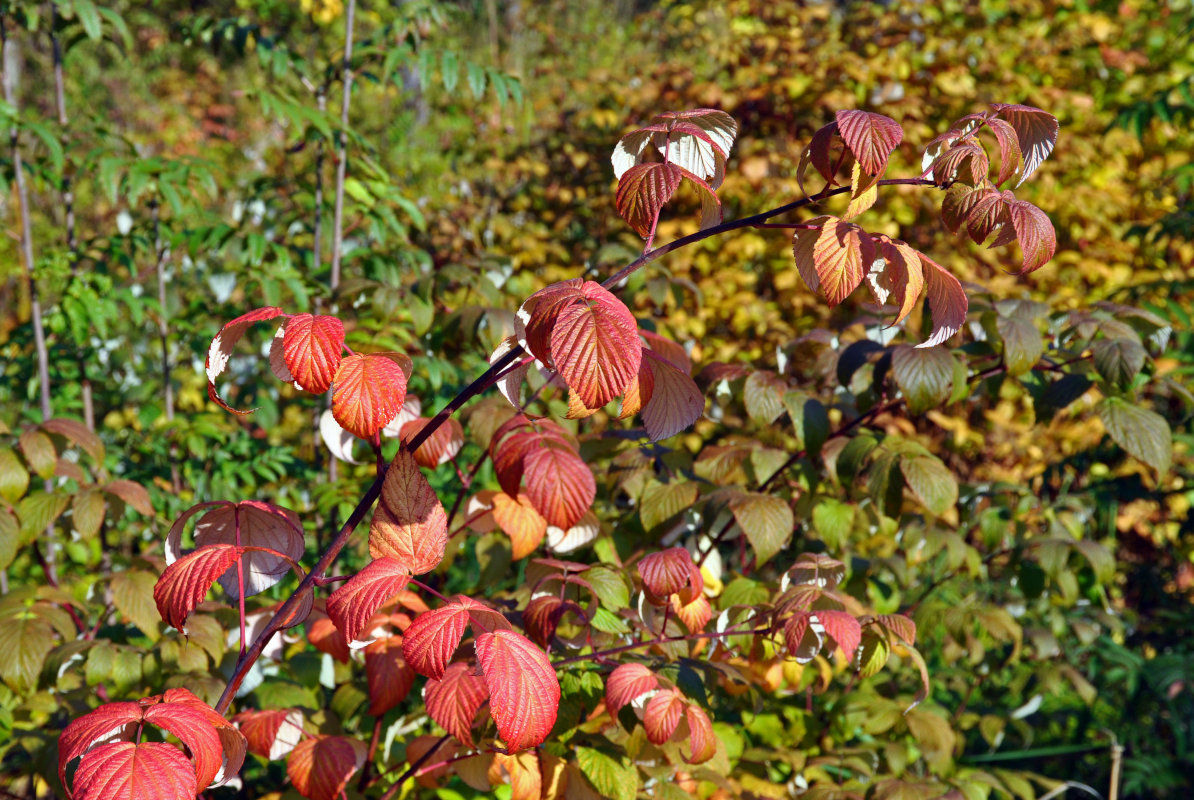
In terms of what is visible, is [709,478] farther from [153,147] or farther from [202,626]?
[153,147]

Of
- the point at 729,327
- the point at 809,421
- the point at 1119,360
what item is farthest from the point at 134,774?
the point at 729,327

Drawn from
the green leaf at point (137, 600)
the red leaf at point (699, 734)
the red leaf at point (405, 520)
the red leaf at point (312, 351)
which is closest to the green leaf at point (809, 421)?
the red leaf at point (699, 734)

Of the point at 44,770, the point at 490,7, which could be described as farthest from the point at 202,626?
the point at 490,7

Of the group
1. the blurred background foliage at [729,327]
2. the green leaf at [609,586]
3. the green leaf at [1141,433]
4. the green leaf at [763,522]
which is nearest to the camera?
the green leaf at [609,586]

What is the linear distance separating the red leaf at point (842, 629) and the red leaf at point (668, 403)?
0.31m

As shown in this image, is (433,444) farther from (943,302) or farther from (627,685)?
(943,302)

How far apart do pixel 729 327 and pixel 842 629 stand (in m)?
2.60

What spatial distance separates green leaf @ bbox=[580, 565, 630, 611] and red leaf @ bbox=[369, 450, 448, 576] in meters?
0.32

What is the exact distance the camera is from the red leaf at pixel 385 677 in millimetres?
1150

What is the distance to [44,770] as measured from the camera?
1.27m

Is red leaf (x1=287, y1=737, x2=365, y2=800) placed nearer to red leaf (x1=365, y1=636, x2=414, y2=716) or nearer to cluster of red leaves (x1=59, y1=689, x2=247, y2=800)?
red leaf (x1=365, y1=636, x2=414, y2=716)

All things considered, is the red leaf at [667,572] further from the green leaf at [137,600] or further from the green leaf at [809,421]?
the green leaf at [137,600]

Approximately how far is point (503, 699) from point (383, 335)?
1199 millimetres

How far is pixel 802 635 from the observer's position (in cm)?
102
